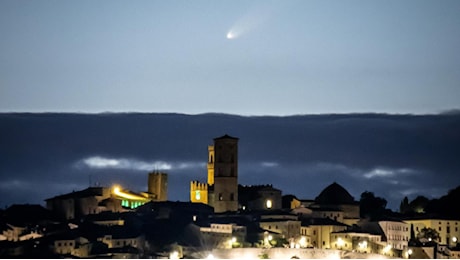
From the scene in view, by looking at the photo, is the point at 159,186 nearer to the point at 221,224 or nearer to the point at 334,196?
the point at 334,196

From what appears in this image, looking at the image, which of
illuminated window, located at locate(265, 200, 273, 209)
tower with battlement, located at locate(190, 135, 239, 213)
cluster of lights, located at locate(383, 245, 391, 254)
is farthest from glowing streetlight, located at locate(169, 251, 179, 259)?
illuminated window, located at locate(265, 200, 273, 209)

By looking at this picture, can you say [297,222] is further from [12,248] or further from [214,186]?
[12,248]

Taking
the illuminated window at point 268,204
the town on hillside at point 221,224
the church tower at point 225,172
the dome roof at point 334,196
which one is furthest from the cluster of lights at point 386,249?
the illuminated window at point 268,204

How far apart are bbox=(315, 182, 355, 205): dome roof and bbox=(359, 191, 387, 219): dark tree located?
97cm

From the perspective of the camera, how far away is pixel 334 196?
95.9 feet

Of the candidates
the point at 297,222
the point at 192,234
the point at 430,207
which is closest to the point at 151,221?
the point at 192,234

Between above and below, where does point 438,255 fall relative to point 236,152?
below

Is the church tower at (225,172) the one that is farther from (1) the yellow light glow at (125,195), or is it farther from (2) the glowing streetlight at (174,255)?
(2) the glowing streetlight at (174,255)

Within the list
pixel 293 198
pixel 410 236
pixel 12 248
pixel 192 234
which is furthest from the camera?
pixel 293 198

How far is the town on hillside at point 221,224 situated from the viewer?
2311cm

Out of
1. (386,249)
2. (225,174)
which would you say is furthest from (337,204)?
(386,249)

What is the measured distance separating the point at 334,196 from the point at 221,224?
532 centimetres

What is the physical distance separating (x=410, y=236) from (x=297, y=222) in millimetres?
2790

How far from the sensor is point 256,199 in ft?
96.5
